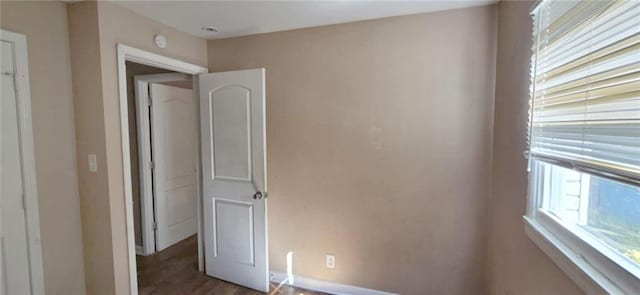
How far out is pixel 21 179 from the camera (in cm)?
172

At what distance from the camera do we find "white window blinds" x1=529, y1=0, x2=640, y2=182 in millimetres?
765

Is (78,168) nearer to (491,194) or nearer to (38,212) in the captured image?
(38,212)

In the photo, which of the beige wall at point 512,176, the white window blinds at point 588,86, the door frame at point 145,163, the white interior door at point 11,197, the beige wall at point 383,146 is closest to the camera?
the white window blinds at point 588,86

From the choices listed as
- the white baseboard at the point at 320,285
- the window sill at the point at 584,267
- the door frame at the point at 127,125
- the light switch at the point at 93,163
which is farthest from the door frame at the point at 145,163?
the window sill at the point at 584,267

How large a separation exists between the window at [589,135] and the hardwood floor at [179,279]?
196cm

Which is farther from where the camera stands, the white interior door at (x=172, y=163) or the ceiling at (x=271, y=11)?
the white interior door at (x=172, y=163)

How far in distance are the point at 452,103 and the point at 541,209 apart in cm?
96

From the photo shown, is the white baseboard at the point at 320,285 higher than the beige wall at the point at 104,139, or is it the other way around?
the beige wall at the point at 104,139

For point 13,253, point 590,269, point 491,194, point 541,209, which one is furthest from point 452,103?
point 13,253

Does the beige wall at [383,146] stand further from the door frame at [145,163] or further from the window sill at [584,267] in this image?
the door frame at [145,163]

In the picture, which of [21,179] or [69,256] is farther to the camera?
[69,256]

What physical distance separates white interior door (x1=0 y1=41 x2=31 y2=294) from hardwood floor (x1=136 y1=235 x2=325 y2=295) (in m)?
0.96

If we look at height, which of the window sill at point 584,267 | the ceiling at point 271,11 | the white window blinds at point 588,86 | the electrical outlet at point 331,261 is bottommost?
the electrical outlet at point 331,261

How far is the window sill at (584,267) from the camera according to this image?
800 millimetres
